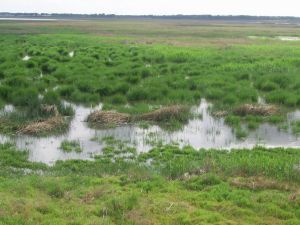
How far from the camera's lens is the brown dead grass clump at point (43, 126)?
13984 millimetres

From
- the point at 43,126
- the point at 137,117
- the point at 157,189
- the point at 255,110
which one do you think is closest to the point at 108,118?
the point at 137,117

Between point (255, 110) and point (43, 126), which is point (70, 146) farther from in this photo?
point (255, 110)

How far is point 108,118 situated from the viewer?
15336mm

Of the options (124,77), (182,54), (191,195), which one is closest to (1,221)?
(191,195)

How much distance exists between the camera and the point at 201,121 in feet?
52.0

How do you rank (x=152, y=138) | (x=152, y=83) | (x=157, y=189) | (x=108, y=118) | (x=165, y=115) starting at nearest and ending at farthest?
(x=157, y=189) < (x=152, y=138) < (x=108, y=118) < (x=165, y=115) < (x=152, y=83)

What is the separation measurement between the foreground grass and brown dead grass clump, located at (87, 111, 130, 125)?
3.55 m

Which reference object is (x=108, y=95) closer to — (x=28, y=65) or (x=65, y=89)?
(x=65, y=89)

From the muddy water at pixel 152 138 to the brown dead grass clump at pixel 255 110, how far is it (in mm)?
1117

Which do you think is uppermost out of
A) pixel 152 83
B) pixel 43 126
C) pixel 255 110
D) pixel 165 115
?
pixel 152 83

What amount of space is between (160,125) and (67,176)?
5.79 m

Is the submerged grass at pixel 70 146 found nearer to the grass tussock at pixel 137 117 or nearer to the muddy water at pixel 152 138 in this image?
the muddy water at pixel 152 138

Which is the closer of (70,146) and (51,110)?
(70,146)

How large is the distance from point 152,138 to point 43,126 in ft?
11.8
